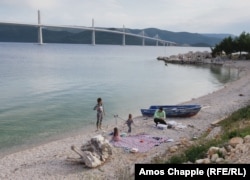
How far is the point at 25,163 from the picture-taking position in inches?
449

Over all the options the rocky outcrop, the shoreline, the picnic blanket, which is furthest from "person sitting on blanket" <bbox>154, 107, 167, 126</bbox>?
the rocky outcrop

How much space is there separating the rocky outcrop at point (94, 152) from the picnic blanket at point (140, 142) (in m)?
1.47

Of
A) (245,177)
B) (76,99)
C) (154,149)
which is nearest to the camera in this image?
(245,177)

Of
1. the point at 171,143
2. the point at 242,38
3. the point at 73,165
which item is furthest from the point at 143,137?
the point at 242,38

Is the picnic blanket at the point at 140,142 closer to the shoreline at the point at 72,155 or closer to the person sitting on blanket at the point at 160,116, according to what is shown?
the shoreline at the point at 72,155

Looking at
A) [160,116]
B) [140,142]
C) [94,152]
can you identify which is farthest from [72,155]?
[160,116]

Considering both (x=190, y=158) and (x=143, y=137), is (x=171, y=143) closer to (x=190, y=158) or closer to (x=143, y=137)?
(x=143, y=137)

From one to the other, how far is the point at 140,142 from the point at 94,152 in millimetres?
2565

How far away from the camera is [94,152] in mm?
10727

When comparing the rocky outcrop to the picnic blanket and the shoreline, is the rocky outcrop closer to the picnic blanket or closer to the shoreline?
the shoreline

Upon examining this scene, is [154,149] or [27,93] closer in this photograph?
[154,149]

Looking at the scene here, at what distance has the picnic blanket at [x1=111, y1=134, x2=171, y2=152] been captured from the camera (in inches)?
484

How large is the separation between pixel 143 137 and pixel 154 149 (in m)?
1.58

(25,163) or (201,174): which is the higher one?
(201,174)
